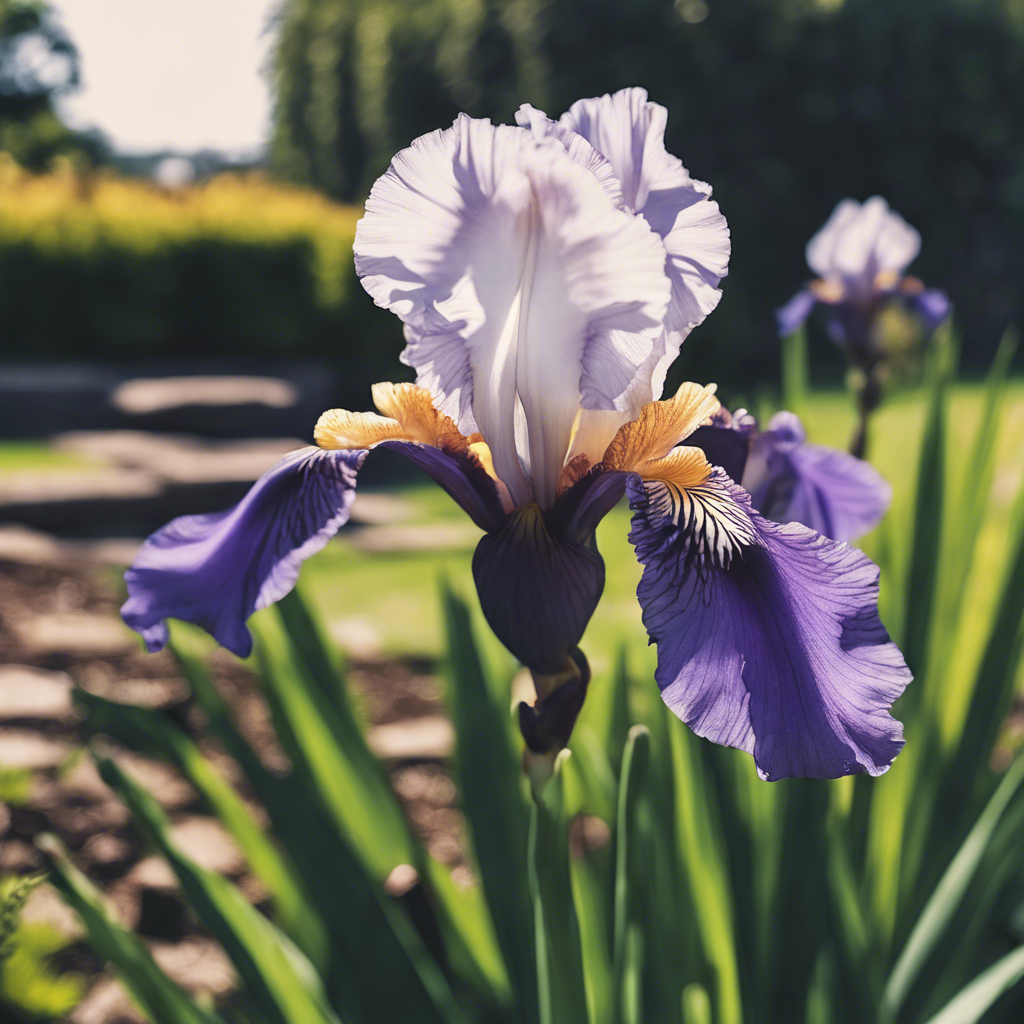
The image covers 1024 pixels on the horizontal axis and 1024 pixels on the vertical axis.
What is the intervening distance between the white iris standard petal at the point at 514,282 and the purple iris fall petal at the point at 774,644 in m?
0.12

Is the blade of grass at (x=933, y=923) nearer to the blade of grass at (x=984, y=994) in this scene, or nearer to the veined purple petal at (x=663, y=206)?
the blade of grass at (x=984, y=994)

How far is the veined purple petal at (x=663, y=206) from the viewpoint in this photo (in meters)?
0.85

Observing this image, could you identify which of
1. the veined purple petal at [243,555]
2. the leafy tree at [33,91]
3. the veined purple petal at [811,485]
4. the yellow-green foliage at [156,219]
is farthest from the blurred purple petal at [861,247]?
the leafy tree at [33,91]

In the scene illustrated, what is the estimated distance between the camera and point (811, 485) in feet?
3.75

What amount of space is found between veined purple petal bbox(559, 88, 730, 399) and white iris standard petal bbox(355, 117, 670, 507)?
76mm

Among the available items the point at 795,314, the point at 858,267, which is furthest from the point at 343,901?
the point at 858,267

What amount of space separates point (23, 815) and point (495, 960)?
117cm

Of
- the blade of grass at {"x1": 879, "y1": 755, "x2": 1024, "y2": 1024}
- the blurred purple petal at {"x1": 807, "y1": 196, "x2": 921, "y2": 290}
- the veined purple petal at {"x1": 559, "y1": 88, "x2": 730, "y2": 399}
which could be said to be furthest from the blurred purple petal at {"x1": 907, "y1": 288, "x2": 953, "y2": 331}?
the veined purple petal at {"x1": 559, "y1": 88, "x2": 730, "y2": 399}

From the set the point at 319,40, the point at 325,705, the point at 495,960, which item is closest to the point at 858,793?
the point at 495,960

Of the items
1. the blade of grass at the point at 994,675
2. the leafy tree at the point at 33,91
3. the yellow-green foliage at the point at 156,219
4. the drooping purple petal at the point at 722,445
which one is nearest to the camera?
the drooping purple petal at the point at 722,445

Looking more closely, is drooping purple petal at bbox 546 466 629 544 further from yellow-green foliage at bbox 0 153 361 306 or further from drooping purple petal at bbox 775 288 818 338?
yellow-green foliage at bbox 0 153 361 306

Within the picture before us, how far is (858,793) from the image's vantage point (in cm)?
129

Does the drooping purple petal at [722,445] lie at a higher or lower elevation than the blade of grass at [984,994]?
higher

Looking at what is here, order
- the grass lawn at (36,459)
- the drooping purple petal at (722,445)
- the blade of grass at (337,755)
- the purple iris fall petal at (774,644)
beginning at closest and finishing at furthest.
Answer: the purple iris fall petal at (774,644) < the drooping purple petal at (722,445) < the blade of grass at (337,755) < the grass lawn at (36,459)
